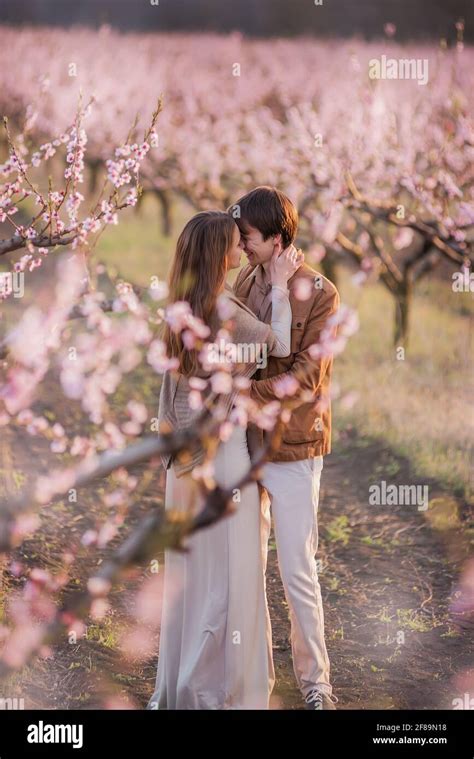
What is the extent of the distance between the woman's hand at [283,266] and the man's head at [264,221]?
40 millimetres

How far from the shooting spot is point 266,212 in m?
3.29

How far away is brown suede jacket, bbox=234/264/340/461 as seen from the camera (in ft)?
11.0

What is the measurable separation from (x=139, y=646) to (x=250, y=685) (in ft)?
3.03

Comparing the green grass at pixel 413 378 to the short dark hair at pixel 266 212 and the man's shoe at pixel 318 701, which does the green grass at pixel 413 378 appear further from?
the short dark hair at pixel 266 212

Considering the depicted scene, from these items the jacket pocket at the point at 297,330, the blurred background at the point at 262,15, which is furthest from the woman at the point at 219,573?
the blurred background at the point at 262,15

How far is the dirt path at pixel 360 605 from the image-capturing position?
379 cm

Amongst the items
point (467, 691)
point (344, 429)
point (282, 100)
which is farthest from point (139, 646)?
point (282, 100)

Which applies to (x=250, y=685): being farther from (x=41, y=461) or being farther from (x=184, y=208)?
(x=184, y=208)

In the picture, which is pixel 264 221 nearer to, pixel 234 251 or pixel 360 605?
pixel 234 251

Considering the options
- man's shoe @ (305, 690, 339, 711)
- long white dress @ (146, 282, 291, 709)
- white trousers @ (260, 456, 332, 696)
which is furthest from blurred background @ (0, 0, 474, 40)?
man's shoe @ (305, 690, 339, 711)

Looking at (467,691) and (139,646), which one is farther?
(139,646)

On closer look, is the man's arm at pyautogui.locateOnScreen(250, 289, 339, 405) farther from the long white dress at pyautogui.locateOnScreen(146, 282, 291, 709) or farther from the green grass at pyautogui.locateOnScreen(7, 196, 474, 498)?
the green grass at pyautogui.locateOnScreen(7, 196, 474, 498)
